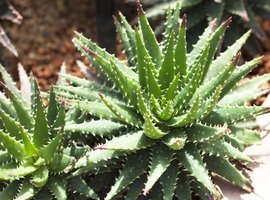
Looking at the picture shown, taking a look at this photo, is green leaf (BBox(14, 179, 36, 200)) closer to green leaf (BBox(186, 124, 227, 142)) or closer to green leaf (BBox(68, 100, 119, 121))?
green leaf (BBox(68, 100, 119, 121))

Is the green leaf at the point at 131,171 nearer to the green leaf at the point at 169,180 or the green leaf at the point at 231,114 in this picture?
the green leaf at the point at 169,180

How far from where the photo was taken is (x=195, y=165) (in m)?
2.44

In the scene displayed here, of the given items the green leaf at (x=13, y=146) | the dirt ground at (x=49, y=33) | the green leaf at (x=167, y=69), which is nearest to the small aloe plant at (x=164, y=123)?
the green leaf at (x=167, y=69)

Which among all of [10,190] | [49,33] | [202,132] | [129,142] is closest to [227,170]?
[202,132]

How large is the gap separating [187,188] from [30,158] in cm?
67

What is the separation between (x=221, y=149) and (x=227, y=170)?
13cm

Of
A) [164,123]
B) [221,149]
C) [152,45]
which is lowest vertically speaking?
[221,149]

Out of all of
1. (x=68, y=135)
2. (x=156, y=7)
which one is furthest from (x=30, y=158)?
(x=156, y=7)

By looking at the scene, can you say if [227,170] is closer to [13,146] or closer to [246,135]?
[246,135]

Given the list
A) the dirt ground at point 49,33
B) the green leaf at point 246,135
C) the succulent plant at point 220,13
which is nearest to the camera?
the green leaf at point 246,135

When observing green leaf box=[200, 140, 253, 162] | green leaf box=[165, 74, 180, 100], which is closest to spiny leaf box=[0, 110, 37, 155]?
green leaf box=[165, 74, 180, 100]

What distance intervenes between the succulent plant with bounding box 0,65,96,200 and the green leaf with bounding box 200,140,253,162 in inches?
20.3

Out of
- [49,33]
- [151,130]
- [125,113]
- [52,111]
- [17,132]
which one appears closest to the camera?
[151,130]

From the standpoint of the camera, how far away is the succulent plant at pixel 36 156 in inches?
97.8
